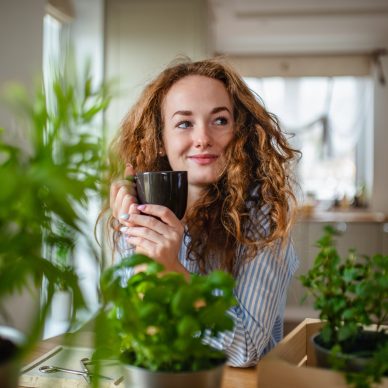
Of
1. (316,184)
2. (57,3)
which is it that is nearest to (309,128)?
(316,184)

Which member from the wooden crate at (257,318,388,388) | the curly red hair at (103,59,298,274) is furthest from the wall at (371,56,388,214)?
the wooden crate at (257,318,388,388)

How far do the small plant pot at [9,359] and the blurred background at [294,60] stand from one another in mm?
2003

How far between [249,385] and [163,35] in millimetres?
3459

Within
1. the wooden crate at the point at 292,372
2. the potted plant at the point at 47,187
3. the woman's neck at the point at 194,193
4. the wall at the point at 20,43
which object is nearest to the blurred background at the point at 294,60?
the wall at the point at 20,43

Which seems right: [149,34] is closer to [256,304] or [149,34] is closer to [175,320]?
[256,304]

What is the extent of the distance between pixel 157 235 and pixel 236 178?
0.42m

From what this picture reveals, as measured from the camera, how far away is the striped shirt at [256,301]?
101 centimetres

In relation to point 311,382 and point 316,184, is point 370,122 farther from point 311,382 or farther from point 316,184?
point 311,382

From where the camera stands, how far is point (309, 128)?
233 inches

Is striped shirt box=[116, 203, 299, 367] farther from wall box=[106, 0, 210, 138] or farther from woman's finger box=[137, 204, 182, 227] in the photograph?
wall box=[106, 0, 210, 138]

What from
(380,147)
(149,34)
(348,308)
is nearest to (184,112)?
(348,308)

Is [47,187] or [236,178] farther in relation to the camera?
[236,178]

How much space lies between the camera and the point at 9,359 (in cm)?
43

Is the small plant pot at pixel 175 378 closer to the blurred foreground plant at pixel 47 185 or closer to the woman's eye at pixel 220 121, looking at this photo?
the blurred foreground plant at pixel 47 185
